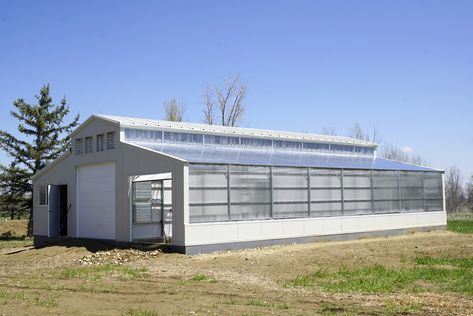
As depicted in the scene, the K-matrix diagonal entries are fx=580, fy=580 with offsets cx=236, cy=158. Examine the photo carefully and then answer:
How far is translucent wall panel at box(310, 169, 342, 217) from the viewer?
26.0 meters

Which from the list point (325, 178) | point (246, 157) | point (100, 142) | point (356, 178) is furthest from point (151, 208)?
point (356, 178)

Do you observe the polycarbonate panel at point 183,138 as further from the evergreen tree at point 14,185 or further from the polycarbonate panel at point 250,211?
the evergreen tree at point 14,185

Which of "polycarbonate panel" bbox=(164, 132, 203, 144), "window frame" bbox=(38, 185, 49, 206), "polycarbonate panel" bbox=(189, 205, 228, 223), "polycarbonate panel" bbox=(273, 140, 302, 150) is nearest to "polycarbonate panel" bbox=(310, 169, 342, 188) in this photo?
"polycarbonate panel" bbox=(189, 205, 228, 223)

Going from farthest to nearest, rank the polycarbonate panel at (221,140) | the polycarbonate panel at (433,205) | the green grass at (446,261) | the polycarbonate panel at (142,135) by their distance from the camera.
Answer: the polycarbonate panel at (433,205) → the polycarbonate panel at (221,140) → the polycarbonate panel at (142,135) → the green grass at (446,261)

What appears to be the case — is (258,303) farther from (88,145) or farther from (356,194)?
(88,145)

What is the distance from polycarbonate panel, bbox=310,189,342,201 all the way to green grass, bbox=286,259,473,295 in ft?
29.4

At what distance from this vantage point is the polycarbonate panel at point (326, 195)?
2598 cm

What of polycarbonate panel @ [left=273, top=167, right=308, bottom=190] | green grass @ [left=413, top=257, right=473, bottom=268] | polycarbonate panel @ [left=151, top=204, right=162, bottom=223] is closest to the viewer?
green grass @ [left=413, top=257, right=473, bottom=268]

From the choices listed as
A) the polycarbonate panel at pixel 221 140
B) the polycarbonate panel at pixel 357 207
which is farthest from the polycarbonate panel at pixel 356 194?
the polycarbonate panel at pixel 221 140

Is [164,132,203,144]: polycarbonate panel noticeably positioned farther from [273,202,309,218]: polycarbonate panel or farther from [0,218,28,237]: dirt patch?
[0,218,28,237]: dirt patch

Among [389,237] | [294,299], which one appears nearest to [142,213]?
[389,237]

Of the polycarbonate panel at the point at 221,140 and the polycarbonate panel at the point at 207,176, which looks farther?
the polycarbonate panel at the point at 221,140

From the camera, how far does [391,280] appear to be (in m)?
14.7

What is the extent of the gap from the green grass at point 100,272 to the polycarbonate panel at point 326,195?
403 inches
